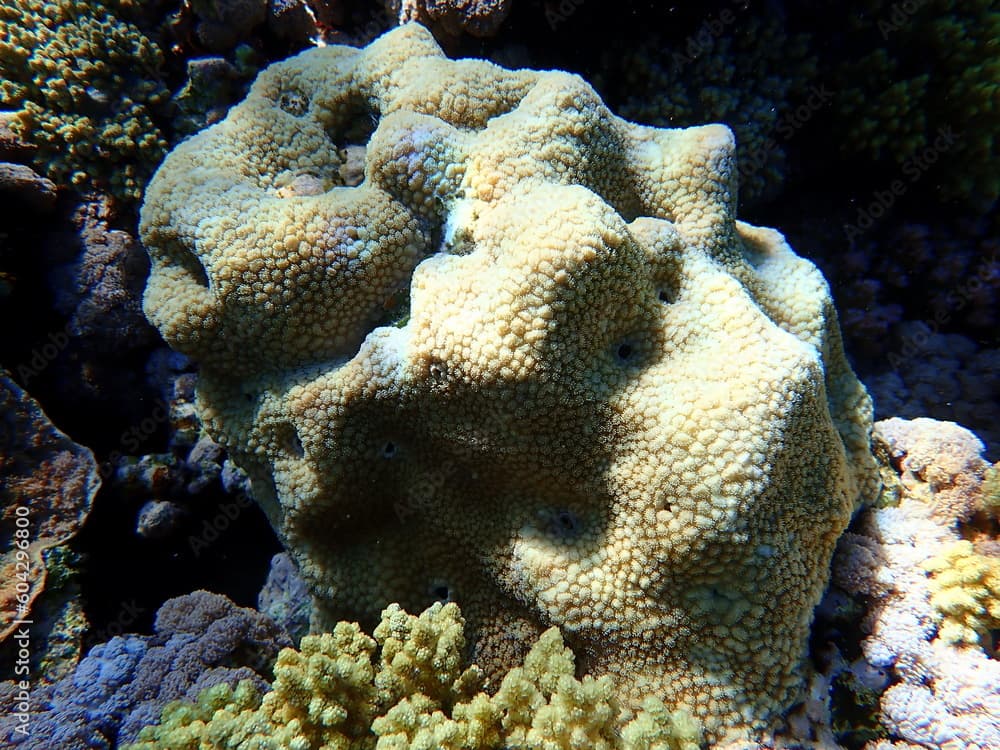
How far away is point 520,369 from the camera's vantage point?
2160mm

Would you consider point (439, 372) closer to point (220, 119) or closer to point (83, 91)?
point (220, 119)

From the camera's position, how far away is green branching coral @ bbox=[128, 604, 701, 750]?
2.12 meters

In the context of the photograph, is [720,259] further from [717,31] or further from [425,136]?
[717,31]

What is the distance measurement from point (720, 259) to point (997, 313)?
10.5ft

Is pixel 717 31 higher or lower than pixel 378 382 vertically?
higher

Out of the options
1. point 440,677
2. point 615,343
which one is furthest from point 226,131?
point 440,677

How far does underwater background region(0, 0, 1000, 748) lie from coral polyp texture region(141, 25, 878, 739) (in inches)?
38.5

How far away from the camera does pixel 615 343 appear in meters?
2.41

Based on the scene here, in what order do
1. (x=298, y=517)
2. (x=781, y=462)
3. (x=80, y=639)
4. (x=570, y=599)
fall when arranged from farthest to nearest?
(x=80, y=639) → (x=298, y=517) → (x=570, y=599) → (x=781, y=462)
